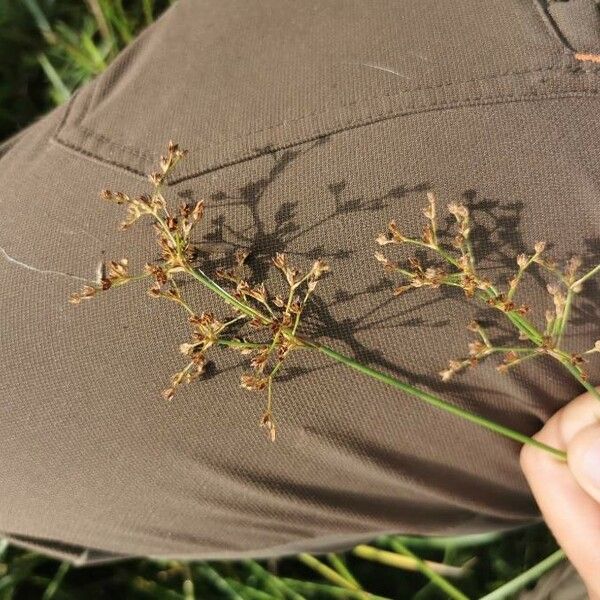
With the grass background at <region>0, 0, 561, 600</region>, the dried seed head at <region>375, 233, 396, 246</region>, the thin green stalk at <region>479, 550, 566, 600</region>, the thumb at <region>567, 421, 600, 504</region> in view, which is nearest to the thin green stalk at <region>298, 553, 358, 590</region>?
the grass background at <region>0, 0, 561, 600</region>

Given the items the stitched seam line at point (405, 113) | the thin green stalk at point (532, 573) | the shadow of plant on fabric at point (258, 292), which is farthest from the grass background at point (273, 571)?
the stitched seam line at point (405, 113)

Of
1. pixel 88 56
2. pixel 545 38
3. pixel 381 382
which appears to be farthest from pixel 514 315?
pixel 88 56

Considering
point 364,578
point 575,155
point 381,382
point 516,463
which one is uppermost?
point 575,155

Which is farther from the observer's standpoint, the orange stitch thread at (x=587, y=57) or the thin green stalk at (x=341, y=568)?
the thin green stalk at (x=341, y=568)

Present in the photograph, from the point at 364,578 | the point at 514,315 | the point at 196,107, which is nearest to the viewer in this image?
the point at 514,315

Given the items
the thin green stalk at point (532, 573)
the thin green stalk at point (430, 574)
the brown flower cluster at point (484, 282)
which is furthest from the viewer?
the thin green stalk at point (430, 574)

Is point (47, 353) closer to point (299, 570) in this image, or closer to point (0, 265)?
point (0, 265)

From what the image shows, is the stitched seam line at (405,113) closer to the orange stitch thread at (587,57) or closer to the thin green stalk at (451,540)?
the orange stitch thread at (587,57)

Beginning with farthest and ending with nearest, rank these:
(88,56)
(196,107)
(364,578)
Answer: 1. (88,56)
2. (364,578)
3. (196,107)
